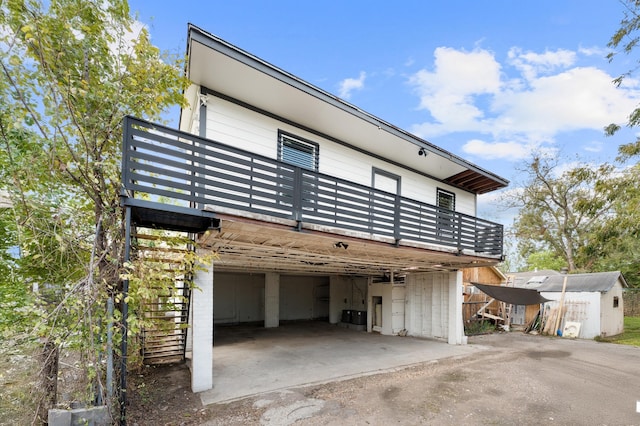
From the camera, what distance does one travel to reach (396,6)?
10336 mm

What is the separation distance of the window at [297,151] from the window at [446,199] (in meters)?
5.64

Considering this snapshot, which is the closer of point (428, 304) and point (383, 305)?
point (428, 304)

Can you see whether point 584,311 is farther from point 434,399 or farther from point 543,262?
point 543,262

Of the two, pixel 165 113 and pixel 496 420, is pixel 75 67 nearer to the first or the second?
pixel 165 113

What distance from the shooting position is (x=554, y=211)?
22.1 metres

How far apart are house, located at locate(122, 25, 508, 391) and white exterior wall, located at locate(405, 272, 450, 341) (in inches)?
1.6

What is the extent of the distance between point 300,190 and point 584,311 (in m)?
15.2

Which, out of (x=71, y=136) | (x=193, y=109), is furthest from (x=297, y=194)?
(x=193, y=109)

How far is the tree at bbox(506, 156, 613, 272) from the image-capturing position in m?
20.7

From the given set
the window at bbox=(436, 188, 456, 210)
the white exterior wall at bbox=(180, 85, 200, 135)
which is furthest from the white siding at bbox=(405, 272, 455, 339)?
the white exterior wall at bbox=(180, 85, 200, 135)

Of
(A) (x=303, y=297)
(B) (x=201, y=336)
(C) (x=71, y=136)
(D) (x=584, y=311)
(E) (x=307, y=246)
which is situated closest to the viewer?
(C) (x=71, y=136)

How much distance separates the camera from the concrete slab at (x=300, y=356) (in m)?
6.17

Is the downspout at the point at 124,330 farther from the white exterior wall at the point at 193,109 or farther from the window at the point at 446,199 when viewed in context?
the window at the point at 446,199

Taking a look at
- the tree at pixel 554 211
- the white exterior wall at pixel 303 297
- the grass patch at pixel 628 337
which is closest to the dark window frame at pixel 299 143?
the white exterior wall at pixel 303 297
